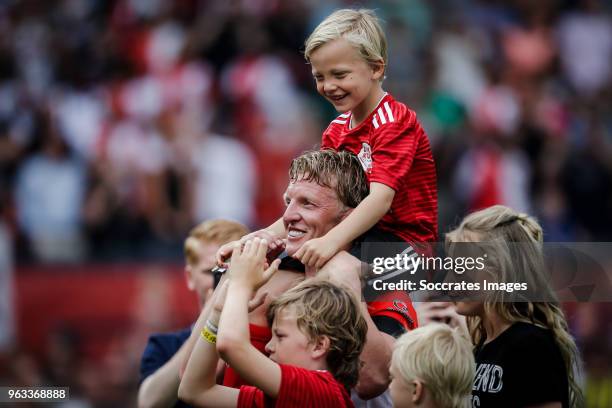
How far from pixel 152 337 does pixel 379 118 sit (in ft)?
5.98

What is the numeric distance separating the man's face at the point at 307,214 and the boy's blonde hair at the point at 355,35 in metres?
0.63

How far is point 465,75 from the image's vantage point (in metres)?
12.0

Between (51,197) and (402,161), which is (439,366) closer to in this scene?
(402,161)

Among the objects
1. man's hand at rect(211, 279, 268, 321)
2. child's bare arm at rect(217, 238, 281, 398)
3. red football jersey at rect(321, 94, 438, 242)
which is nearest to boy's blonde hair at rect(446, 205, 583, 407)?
red football jersey at rect(321, 94, 438, 242)

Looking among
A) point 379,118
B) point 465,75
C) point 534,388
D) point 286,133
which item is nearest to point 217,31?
point 286,133

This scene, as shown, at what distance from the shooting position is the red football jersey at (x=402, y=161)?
4.46 m

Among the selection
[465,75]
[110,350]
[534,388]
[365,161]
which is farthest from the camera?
[465,75]

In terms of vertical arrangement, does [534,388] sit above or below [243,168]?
below

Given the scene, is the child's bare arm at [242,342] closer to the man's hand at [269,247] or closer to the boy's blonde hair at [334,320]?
the boy's blonde hair at [334,320]

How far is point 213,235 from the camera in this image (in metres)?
5.62

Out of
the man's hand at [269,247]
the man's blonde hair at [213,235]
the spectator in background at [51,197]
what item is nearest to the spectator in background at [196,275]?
the man's blonde hair at [213,235]

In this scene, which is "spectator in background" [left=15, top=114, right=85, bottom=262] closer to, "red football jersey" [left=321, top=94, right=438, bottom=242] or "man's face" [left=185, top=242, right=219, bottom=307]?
"man's face" [left=185, top=242, right=219, bottom=307]

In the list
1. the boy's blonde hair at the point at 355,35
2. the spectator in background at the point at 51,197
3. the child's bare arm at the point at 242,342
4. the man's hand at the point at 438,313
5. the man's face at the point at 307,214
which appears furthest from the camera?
the spectator in background at the point at 51,197

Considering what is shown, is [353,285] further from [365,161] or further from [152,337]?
[152,337]
